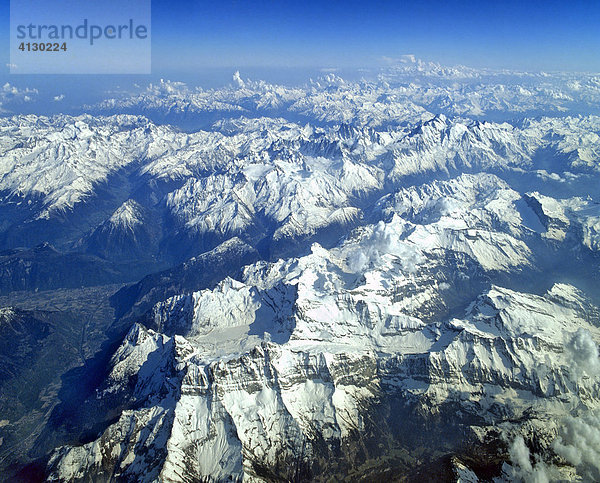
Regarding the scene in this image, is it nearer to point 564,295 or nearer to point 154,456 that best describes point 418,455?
point 154,456

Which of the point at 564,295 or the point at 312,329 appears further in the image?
the point at 564,295

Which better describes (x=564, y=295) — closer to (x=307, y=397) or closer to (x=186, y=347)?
(x=307, y=397)

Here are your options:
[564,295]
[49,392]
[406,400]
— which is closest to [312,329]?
[406,400]

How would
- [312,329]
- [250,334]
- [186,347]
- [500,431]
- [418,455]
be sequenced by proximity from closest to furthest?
[500,431] < [418,455] < [186,347] < [312,329] < [250,334]

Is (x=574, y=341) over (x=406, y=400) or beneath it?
over

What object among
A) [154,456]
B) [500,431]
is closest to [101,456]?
[154,456]

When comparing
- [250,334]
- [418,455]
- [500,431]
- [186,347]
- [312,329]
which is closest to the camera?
[500,431]

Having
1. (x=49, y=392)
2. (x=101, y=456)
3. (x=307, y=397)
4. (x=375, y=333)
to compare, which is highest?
(x=375, y=333)

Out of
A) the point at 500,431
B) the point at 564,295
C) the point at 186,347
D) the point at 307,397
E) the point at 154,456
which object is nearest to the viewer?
the point at 500,431

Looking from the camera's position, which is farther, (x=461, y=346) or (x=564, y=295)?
(x=564, y=295)
